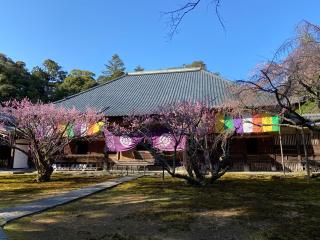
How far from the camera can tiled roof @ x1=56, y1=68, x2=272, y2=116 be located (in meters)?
22.3

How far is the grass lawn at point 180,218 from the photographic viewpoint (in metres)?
5.97

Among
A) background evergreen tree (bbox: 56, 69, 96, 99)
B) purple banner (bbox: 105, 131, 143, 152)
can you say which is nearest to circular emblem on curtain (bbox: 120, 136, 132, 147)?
purple banner (bbox: 105, 131, 143, 152)

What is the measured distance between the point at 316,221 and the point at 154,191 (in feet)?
18.8

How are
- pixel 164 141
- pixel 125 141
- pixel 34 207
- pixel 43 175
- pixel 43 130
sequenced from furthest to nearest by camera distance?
pixel 125 141, pixel 164 141, pixel 43 130, pixel 43 175, pixel 34 207

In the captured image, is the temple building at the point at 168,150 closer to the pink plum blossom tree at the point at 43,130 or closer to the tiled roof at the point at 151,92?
the tiled roof at the point at 151,92

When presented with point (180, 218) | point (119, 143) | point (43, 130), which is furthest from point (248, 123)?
point (180, 218)

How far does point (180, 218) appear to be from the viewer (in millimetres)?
7184

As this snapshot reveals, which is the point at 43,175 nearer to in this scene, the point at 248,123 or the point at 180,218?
the point at 180,218

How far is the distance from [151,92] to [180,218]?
18.3 metres

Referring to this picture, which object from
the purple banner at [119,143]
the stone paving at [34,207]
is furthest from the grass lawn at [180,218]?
the purple banner at [119,143]

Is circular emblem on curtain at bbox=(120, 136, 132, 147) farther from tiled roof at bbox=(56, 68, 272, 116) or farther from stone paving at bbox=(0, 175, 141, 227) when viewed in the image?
stone paving at bbox=(0, 175, 141, 227)

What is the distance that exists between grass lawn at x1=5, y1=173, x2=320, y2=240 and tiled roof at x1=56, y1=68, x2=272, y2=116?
1154cm

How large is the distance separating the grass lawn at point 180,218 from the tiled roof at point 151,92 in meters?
11.5

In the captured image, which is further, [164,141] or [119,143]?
[119,143]
